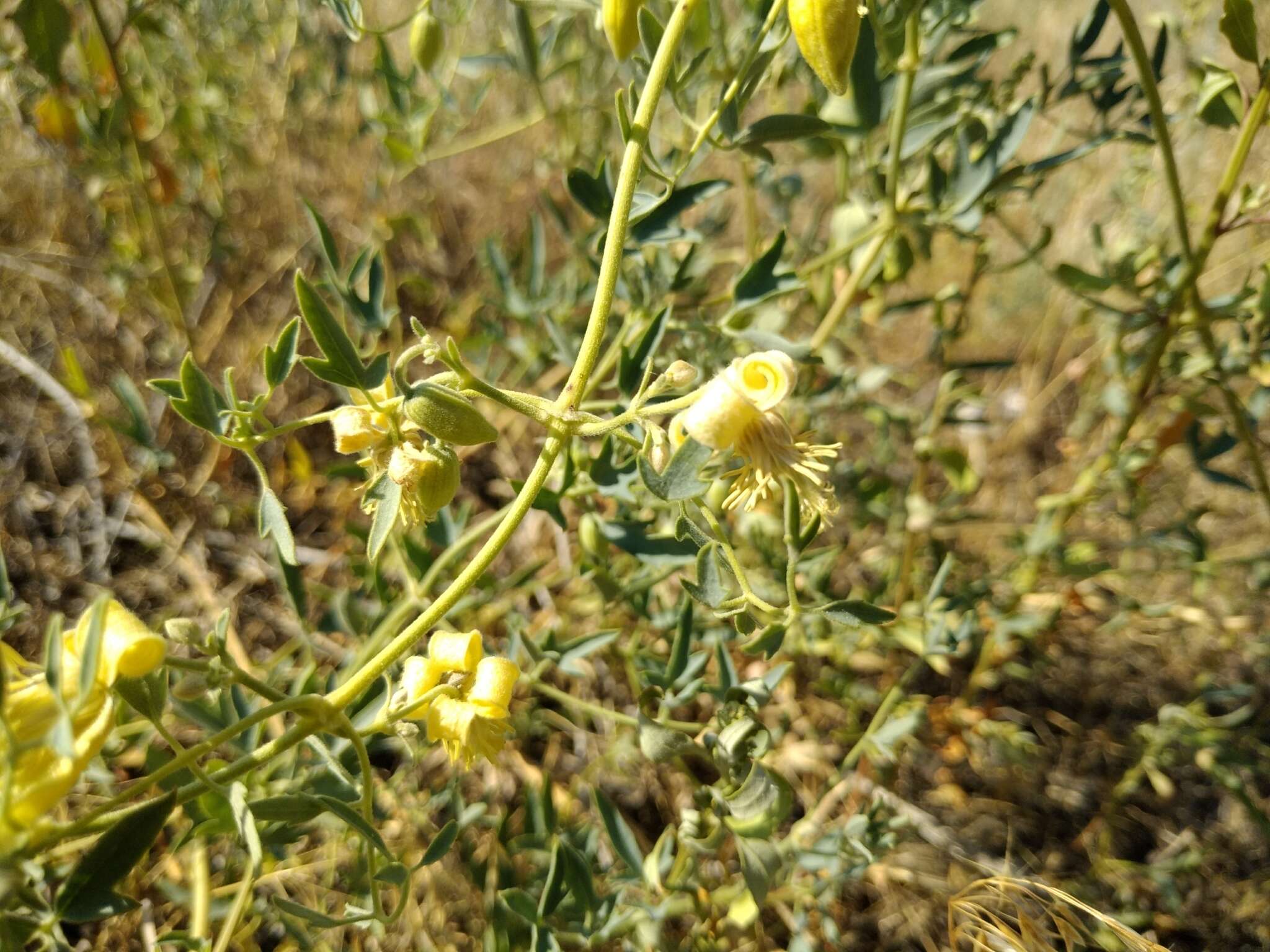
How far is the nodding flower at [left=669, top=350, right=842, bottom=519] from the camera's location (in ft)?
2.42

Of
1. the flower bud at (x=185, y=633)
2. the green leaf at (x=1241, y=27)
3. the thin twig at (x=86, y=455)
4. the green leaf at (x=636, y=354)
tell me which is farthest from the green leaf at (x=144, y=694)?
the green leaf at (x=1241, y=27)

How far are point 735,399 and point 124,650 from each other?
1.78 ft

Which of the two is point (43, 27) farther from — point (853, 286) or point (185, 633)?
point (853, 286)

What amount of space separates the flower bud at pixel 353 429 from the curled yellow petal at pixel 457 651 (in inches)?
8.5

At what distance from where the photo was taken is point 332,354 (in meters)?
0.83

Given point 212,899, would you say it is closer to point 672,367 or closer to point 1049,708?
point 672,367

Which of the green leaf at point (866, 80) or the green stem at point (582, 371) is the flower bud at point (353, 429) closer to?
the green stem at point (582, 371)

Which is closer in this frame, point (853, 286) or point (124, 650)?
point (124, 650)

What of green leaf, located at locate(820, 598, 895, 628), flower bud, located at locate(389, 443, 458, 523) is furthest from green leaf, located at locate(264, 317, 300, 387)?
green leaf, located at locate(820, 598, 895, 628)

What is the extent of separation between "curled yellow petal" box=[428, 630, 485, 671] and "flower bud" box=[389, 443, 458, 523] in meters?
0.13

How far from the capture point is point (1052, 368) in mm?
2656

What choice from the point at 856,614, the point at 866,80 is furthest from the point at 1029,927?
the point at 866,80

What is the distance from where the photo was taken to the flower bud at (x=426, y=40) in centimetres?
126

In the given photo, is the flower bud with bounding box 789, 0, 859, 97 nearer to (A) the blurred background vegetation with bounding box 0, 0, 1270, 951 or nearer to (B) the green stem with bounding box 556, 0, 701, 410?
(B) the green stem with bounding box 556, 0, 701, 410
